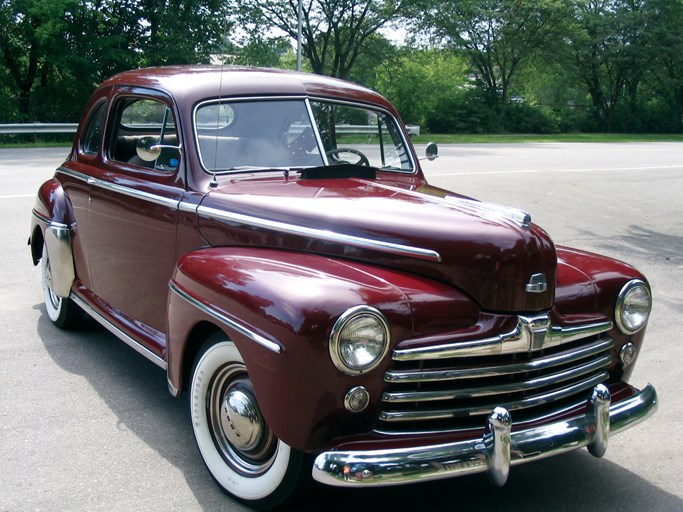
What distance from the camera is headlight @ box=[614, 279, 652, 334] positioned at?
3604 millimetres

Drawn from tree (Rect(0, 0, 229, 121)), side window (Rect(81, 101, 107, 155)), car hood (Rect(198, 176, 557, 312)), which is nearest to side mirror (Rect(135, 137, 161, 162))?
car hood (Rect(198, 176, 557, 312))

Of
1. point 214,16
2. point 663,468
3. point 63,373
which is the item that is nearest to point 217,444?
point 63,373

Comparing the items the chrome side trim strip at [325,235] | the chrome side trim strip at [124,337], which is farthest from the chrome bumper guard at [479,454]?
the chrome side trim strip at [124,337]

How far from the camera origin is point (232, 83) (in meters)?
Result: 4.43

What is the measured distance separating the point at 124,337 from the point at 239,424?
4.76 feet

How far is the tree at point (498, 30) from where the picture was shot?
37.1 m

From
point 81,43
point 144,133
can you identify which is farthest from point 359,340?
point 81,43

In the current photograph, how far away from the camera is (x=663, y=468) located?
3787 mm

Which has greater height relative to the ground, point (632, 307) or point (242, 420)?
point (632, 307)

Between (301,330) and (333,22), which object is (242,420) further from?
(333,22)

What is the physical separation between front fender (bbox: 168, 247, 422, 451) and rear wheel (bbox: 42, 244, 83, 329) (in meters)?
2.51

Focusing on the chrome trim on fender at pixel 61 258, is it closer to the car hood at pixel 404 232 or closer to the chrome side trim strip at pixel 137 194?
the chrome side trim strip at pixel 137 194

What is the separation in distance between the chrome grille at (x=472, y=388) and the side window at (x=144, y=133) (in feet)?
6.29

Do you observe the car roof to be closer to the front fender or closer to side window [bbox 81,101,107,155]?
side window [bbox 81,101,107,155]
